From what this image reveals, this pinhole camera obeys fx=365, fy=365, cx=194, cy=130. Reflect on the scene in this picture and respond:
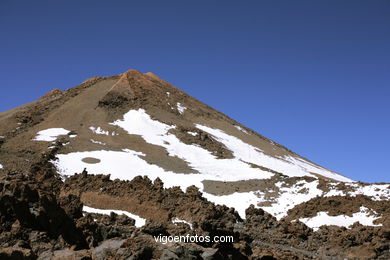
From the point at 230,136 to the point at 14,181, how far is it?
2095 inches

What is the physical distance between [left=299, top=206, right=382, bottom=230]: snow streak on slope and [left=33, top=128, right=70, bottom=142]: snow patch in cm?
3479

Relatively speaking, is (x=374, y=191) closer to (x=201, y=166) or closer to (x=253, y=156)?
(x=201, y=166)

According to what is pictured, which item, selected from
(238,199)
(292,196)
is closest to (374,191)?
(292,196)

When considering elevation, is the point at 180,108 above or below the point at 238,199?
above

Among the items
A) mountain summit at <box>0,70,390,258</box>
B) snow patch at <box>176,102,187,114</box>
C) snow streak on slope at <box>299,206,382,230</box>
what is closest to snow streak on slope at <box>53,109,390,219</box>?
mountain summit at <box>0,70,390,258</box>

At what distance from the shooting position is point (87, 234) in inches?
515

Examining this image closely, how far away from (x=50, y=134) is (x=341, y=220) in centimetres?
3939

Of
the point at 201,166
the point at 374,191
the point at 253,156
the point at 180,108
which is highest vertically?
the point at 180,108

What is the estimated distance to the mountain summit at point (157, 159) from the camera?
2838 centimetres

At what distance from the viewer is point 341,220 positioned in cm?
2564

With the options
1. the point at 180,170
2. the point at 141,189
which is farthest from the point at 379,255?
the point at 180,170

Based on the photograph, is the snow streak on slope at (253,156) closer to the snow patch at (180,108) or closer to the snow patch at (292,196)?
the snow patch at (180,108)

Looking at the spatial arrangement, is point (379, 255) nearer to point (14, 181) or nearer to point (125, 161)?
point (14, 181)

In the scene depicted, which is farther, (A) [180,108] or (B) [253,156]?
(A) [180,108]
